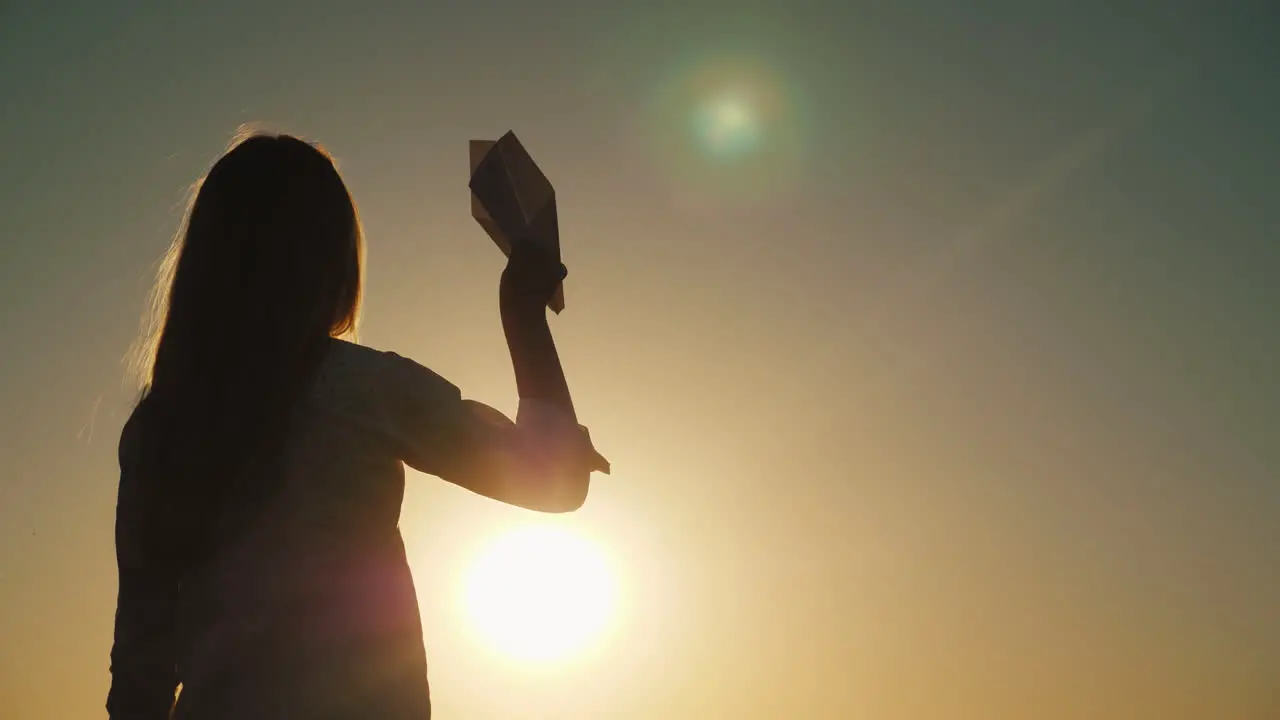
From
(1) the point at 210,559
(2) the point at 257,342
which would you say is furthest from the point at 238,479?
(2) the point at 257,342

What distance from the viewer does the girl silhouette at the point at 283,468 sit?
7.28 ft

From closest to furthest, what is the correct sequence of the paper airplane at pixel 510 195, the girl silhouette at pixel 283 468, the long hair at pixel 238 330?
1. the girl silhouette at pixel 283 468
2. the long hair at pixel 238 330
3. the paper airplane at pixel 510 195

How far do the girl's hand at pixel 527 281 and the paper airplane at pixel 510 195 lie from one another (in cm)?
3

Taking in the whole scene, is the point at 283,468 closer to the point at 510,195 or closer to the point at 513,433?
the point at 513,433

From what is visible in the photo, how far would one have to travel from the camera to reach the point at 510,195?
9.02 ft

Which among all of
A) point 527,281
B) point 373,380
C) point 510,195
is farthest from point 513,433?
point 510,195

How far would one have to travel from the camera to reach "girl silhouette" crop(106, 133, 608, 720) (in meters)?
2.22

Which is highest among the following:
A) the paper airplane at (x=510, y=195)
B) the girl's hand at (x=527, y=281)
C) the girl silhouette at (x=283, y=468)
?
the paper airplane at (x=510, y=195)

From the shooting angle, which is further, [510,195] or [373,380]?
[510,195]

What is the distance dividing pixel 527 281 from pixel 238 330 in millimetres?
748

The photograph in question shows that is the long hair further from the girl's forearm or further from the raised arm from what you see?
the girl's forearm

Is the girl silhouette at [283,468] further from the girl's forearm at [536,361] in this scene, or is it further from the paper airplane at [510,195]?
the paper airplane at [510,195]

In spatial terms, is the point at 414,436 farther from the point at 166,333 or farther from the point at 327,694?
the point at 166,333

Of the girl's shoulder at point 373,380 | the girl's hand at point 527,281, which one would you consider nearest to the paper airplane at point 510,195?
the girl's hand at point 527,281
